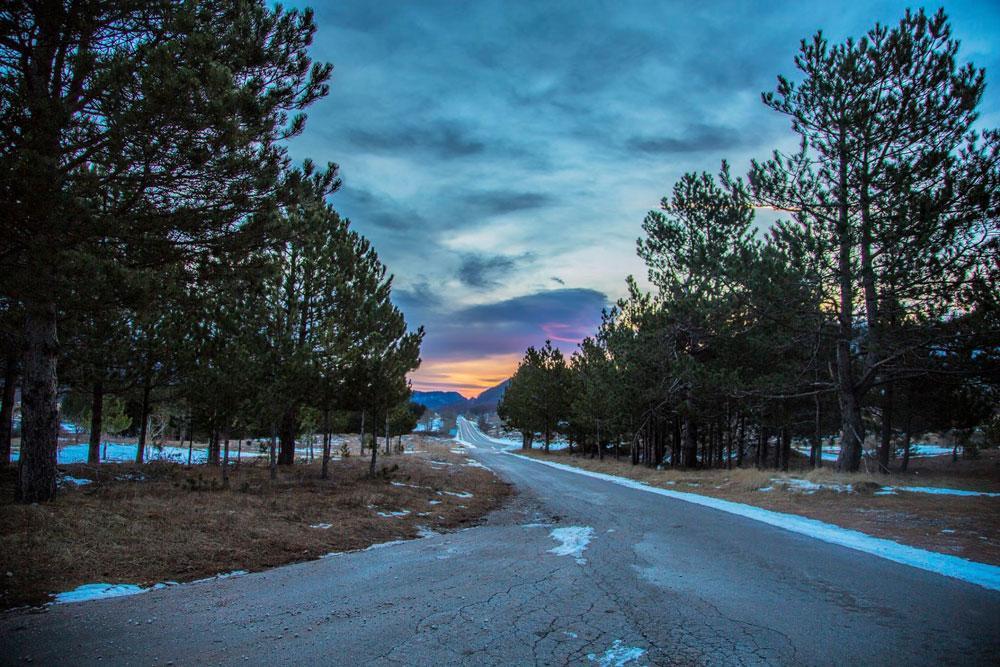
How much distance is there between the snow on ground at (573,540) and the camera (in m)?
7.03

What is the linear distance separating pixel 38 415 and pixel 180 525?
9.62 ft

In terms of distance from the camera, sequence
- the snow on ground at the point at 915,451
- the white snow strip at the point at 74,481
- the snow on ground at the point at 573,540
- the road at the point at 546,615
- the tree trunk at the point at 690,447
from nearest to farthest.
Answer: the road at the point at 546,615, the snow on ground at the point at 573,540, the white snow strip at the point at 74,481, the tree trunk at the point at 690,447, the snow on ground at the point at 915,451

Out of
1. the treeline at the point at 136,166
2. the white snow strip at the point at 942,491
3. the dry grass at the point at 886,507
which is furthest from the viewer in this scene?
the white snow strip at the point at 942,491

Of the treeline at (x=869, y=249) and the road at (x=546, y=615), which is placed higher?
the treeline at (x=869, y=249)

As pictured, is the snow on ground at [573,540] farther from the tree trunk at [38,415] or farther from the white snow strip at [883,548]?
the tree trunk at [38,415]

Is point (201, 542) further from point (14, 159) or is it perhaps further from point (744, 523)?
point (744, 523)

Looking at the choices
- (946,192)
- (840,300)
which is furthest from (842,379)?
(946,192)

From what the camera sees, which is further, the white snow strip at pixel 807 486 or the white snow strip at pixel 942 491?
the white snow strip at pixel 807 486

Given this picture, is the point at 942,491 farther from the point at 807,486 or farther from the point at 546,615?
the point at 546,615

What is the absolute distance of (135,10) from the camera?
652 centimetres

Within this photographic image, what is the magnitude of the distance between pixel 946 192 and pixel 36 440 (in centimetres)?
1968

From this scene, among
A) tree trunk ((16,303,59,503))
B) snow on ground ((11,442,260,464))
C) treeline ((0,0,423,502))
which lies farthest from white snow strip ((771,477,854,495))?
snow on ground ((11,442,260,464))

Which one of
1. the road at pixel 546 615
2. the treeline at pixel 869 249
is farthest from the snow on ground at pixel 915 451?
the road at pixel 546 615

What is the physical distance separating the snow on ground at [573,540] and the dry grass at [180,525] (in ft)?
8.02
